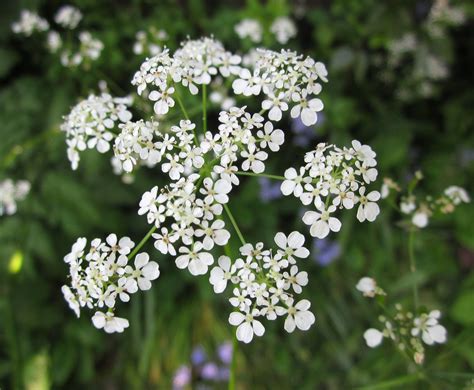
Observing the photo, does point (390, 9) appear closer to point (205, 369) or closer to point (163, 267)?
point (163, 267)

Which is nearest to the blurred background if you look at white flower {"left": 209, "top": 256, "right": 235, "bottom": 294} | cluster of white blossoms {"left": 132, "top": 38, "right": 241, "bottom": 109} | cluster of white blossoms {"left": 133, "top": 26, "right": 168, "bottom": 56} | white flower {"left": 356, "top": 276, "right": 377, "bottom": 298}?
cluster of white blossoms {"left": 133, "top": 26, "right": 168, "bottom": 56}

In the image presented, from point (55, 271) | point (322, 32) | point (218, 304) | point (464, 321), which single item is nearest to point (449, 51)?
point (322, 32)

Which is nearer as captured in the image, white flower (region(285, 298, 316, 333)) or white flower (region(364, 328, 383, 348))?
white flower (region(285, 298, 316, 333))

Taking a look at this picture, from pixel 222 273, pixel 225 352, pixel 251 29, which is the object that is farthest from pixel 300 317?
pixel 225 352

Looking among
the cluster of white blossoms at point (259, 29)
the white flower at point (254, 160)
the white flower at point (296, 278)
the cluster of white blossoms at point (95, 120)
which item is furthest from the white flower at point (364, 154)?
the cluster of white blossoms at point (259, 29)

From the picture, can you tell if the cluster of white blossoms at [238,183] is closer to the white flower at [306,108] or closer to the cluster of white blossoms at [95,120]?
the white flower at [306,108]

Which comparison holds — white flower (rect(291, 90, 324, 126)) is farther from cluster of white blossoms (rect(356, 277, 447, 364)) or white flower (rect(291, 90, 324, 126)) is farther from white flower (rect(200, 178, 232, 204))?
cluster of white blossoms (rect(356, 277, 447, 364))
